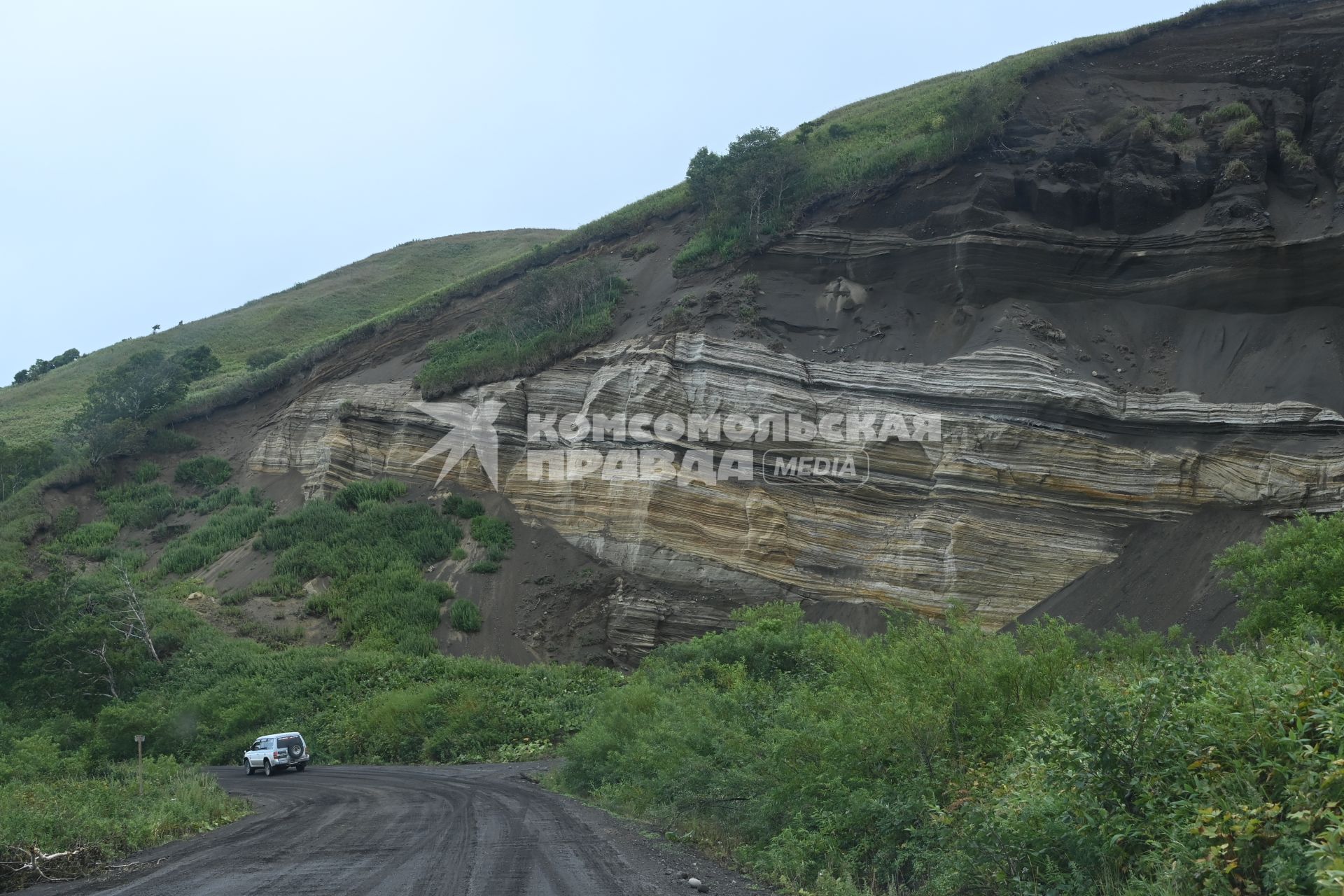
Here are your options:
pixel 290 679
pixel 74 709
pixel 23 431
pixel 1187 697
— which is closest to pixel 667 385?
pixel 290 679

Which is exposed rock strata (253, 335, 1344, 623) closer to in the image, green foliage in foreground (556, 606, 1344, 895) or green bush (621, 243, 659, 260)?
green bush (621, 243, 659, 260)

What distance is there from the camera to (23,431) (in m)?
61.6

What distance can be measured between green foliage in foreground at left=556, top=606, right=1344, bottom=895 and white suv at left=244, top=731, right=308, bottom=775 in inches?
485

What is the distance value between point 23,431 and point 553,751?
54.0m

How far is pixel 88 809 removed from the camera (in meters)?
12.7

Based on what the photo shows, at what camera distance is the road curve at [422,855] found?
8.88m

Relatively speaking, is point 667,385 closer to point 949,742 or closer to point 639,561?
point 639,561

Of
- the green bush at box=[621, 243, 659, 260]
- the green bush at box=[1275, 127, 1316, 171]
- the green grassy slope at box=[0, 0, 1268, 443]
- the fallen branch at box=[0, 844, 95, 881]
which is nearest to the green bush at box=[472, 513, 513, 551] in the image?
the green grassy slope at box=[0, 0, 1268, 443]

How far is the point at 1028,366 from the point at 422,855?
24.8 m

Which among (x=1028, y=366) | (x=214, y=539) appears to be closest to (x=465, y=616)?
(x=214, y=539)

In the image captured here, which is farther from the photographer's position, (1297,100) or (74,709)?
(1297,100)

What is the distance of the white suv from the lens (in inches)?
926

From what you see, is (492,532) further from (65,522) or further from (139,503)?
(65,522)

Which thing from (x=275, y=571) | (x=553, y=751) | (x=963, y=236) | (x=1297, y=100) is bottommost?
(x=553, y=751)
